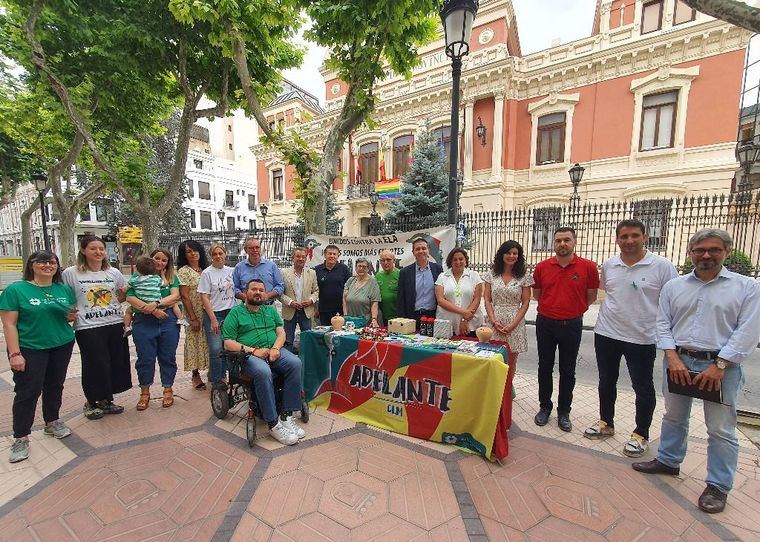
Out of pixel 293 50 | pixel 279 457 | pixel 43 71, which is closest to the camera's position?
pixel 279 457

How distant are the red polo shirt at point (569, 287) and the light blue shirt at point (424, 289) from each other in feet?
4.28

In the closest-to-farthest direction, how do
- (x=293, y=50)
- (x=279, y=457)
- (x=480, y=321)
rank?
(x=279, y=457) → (x=480, y=321) → (x=293, y=50)

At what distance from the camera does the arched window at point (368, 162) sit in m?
21.7

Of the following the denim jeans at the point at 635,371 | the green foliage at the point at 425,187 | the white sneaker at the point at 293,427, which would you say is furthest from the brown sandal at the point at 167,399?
the green foliage at the point at 425,187

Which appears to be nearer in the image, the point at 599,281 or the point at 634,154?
the point at 599,281

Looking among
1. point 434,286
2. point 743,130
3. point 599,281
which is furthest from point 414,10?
point 743,130

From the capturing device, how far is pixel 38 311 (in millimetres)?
3055

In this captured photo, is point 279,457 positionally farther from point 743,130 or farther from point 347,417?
point 743,130

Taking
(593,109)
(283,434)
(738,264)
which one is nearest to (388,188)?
(593,109)

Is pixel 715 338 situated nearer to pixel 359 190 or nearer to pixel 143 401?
pixel 143 401

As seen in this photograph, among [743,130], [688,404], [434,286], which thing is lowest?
[688,404]

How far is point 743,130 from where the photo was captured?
21.8m

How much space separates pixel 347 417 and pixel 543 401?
2.12m

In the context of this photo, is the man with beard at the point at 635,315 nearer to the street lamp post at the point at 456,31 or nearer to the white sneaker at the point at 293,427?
the street lamp post at the point at 456,31
